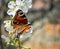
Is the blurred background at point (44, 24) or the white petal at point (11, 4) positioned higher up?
the white petal at point (11, 4)

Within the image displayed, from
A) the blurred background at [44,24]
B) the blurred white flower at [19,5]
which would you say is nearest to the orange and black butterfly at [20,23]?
the blurred white flower at [19,5]

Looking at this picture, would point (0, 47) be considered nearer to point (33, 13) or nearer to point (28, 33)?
point (28, 33)

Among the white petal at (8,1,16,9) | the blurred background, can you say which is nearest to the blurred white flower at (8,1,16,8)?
the white petal at (8,1,16,9)

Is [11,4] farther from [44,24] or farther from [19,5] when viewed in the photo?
[44,24]

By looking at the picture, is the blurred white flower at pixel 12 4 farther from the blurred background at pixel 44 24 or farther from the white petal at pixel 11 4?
the blurred background at pixel 44 24

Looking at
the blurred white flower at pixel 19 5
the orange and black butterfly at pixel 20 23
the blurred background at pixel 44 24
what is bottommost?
the blurred background at pixel 44 24

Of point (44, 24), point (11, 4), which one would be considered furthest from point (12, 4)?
point (44, 24)
